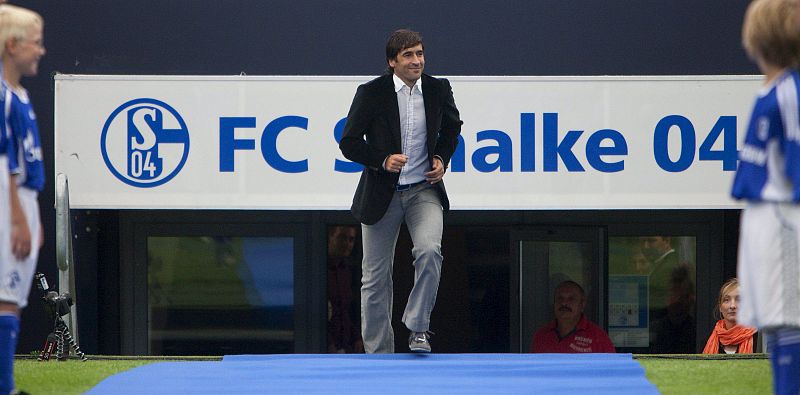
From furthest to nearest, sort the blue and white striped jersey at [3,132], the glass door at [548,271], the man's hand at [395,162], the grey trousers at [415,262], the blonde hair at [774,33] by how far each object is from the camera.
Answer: the glass door at [548,271] → the grey trousers at [415,262] → the man's hand at [395,162] → the blue and white striped jersey at [3,132] → the blonde hair at [774,33]

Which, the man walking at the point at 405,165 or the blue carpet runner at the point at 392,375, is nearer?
the blue carpet runner at the point at 392,375

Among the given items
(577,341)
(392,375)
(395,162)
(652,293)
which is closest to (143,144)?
(395,162)

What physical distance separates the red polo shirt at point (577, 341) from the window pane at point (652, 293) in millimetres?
1347

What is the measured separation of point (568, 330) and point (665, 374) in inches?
112

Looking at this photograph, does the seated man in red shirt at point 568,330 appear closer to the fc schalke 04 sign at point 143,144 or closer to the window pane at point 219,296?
the window pane at point 219,296

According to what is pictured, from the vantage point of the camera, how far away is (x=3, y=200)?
3.73m

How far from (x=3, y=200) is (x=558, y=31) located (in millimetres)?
5478

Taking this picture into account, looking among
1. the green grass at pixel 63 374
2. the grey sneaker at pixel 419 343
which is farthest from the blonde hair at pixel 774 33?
the green grass at pixel 63 374

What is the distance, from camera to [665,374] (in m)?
4.89

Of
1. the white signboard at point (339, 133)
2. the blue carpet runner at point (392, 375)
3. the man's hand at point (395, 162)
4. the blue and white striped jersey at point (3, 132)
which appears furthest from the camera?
the white signboard at point (339, 133)

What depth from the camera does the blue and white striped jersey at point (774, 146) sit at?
334cm

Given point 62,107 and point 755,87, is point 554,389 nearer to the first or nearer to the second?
point 755,87

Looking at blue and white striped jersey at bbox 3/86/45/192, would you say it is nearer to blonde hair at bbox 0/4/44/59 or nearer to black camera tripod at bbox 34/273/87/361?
blonde hair at bbox 0/4/44/59

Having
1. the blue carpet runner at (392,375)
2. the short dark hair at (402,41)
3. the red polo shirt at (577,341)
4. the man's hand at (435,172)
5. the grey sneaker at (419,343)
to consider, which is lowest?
the red polo shirt at (577,341)
